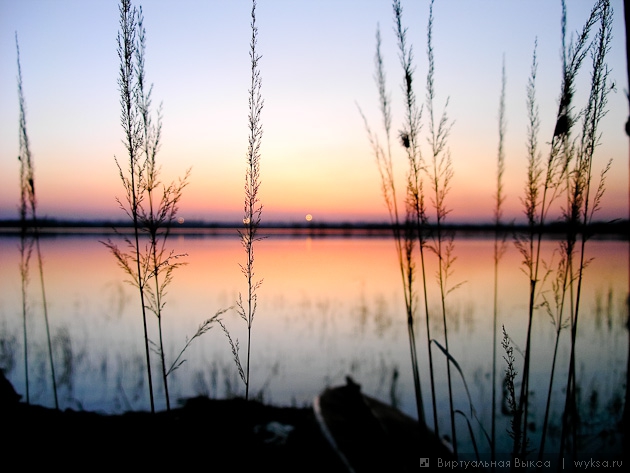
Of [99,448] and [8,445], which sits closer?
[8,445]

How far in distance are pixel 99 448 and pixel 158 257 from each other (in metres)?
2.77

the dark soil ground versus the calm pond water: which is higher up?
the dark soil ground

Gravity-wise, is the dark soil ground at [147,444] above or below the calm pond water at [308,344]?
above

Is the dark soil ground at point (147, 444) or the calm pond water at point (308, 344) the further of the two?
the calm pond water at point (308, 344)

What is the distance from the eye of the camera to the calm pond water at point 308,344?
7.35 meters

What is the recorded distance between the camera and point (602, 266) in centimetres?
2255

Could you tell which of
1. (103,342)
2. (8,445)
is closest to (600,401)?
(8,445)

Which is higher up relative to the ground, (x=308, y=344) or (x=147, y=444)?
(x=147, y=444)

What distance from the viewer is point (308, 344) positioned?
34.0ft

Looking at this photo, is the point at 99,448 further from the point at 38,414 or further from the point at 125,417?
the point at 125,417

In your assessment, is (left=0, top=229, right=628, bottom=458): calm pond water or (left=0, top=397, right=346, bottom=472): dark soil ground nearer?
(left=0, top=397, right=346, bottom=472): dark soil ground

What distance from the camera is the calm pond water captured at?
24.1 feet

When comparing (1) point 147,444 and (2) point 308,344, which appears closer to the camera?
(1) point 147,444

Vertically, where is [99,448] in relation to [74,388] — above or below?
→ above
